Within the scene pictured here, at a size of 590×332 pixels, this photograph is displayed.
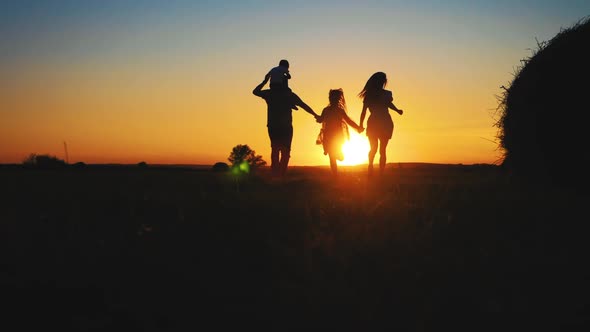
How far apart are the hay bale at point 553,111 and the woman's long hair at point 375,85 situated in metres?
3.38

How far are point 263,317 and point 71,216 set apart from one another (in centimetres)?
324

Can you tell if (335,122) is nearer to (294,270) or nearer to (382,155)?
(382,155)

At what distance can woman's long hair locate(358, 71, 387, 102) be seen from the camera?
1146 centimetres

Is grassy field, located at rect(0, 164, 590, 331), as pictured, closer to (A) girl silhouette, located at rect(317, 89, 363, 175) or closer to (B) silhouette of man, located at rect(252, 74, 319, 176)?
(B) silhouette of man, located at rect(252, 74, 319, 176)

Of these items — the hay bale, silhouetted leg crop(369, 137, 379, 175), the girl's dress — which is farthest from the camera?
the girl's dress

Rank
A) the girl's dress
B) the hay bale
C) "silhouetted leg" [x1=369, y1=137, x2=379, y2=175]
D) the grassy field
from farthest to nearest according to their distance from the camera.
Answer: the girl's dress
"silhouetted leg" [x1=369, y1=137, x2=379, y2=175]
the hay bale
the grassy field

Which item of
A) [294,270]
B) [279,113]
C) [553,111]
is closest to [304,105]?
[279,113]

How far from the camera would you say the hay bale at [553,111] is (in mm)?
7180

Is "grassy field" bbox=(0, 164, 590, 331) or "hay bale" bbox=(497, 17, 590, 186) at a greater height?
"hay bale" bbox=(497, 17, 590, 186)

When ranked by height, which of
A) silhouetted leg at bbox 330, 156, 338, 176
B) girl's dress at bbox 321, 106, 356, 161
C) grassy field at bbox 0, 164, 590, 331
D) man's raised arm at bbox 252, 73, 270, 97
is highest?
man's raised arm at bbox 252, 73, 270, 97

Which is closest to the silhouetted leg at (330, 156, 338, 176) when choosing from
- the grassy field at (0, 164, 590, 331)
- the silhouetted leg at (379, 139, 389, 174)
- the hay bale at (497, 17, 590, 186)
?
the silhouetted leg at (379, 139, 389, 174)

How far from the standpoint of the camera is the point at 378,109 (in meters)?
11.4

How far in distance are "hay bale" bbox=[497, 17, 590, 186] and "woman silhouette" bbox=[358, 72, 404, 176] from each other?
3206 millimetres

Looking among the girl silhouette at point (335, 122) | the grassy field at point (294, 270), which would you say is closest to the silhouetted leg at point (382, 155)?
the girl silhouette at point (335, 122)
